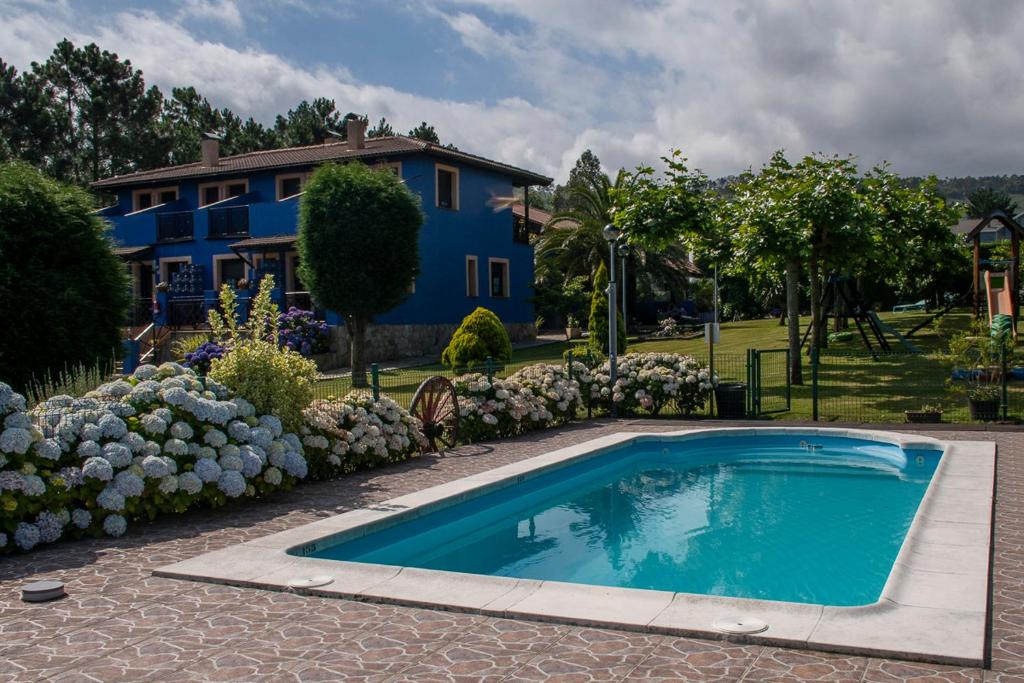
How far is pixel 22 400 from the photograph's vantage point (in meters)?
8.30

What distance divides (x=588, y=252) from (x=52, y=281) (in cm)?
2766

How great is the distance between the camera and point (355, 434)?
1213 centimetres

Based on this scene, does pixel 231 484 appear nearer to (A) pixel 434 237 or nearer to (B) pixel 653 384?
(B) pixel 653 384

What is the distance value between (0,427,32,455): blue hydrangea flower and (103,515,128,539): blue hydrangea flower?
95cm

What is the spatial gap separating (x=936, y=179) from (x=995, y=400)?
10858 millimetres

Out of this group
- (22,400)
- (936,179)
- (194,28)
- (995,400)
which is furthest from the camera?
Answer: (936,179)

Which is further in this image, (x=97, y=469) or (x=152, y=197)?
(x=152, y=197)

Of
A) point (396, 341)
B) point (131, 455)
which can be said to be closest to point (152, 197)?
point (396, 341)

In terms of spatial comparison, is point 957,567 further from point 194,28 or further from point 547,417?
point 194,28

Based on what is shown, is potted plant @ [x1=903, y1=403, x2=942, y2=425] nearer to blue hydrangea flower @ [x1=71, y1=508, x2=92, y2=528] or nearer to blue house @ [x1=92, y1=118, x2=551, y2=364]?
blue hydrangea flower @ [x1=71, y1=508, x2=92, y2=528]

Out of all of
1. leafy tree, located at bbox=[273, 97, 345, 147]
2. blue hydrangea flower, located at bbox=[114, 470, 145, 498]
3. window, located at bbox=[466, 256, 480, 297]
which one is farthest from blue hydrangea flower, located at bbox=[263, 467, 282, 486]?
leafy tree, located at bbox=[273, 97, 345, 147]

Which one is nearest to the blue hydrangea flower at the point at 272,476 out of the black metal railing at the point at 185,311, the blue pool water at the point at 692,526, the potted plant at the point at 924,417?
the blue pool water at the point at 692,526

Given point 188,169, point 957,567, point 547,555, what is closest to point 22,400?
point 547,555

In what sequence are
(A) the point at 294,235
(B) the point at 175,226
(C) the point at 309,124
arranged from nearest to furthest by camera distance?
(A) the point at 294,235, (B) the point at 175,226, (C) the point at 309,124
